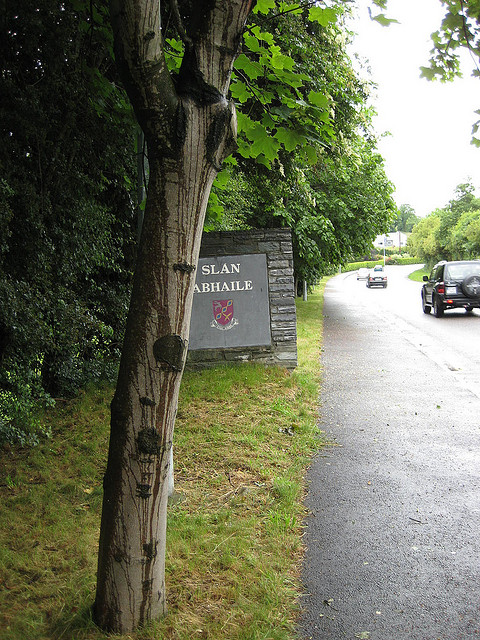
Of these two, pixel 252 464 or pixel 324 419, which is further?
pixel 324 419

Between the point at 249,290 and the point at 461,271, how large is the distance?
12.3 m

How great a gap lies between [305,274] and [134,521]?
1697 centimetres

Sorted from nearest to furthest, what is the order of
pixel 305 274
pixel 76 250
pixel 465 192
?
1. pixel 76 250
2. pixel 305 274
3. pixel 465 192

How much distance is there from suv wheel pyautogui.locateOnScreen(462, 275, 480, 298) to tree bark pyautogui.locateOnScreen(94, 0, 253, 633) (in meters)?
17.2

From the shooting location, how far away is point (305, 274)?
1942cm

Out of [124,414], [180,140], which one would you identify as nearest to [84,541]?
[124,414]

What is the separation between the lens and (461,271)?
19.4 meters

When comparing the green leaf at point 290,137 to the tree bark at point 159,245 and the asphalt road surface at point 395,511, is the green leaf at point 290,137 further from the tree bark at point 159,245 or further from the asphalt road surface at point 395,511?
the asphalt road surface at point 395,511

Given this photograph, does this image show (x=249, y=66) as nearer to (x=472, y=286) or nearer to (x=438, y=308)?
(x=472, y=286)

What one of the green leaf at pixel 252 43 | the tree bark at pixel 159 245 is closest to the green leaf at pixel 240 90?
the green leaf at pixel 252 43

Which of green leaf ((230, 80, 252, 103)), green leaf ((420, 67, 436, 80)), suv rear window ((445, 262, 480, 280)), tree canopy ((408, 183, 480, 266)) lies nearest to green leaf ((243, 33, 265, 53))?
green leaf ((230, 80, 252, 103))

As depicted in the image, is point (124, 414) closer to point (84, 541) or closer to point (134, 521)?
point (134, 521)

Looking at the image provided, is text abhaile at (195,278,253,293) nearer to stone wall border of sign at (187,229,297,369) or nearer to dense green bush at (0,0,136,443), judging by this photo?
stone wall border of sign at (187,229,297,369)

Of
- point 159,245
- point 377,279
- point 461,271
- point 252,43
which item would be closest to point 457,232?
point 377,279
